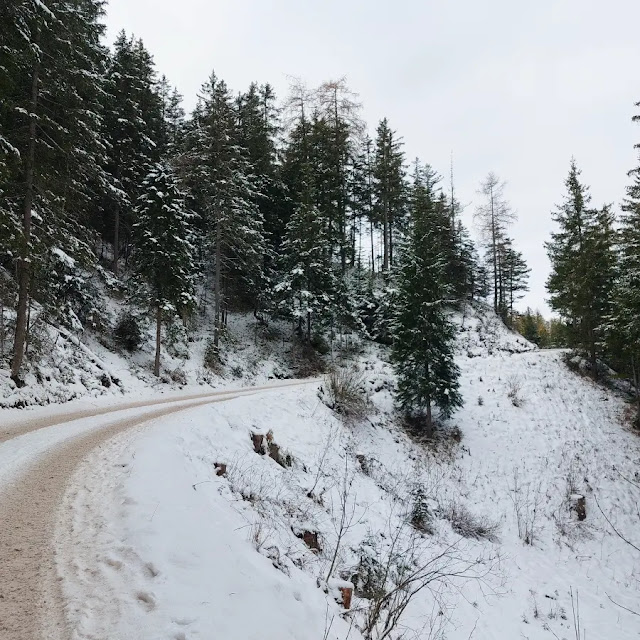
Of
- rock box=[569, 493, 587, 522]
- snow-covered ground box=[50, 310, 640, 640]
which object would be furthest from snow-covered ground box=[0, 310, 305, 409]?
rock box=[569, 493, 587, 522]

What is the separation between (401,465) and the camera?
48.6 feet

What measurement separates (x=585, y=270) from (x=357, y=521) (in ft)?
69.2

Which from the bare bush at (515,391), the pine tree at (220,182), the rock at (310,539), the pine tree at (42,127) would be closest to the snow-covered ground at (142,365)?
the pine tree at (42,127)

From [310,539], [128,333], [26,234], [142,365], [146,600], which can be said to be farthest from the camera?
[128,333]

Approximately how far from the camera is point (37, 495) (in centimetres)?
530

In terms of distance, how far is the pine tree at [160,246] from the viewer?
19.5m

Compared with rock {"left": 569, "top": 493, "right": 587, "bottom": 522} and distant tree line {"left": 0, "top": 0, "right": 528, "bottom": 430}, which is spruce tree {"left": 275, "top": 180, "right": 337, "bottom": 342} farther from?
rock {"left": 569, "top": 493, "right": 587, "bottom": 522}

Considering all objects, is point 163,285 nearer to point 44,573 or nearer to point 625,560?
point 44,573

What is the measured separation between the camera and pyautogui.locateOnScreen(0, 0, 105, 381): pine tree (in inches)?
430

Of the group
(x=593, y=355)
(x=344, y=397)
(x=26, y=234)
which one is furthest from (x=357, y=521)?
(x=593, y=355)

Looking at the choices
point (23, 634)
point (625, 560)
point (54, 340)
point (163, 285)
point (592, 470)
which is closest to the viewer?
point (23, 634)

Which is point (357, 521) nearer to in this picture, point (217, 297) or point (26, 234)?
point (26, 234)

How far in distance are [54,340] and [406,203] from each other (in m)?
32.2

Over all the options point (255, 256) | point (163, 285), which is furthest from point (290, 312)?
point (163, 285)
